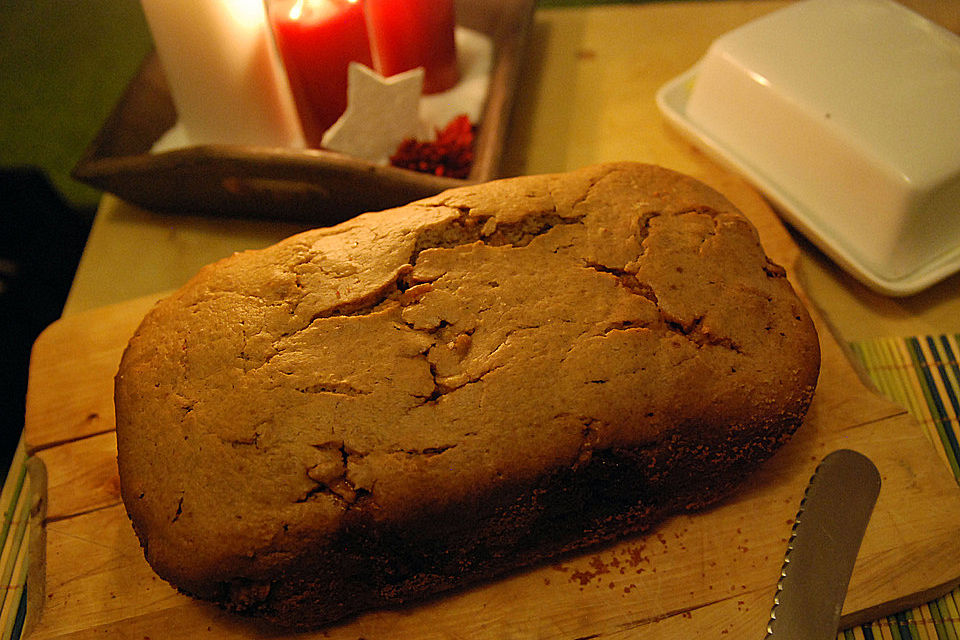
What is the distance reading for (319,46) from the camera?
4.91 ft

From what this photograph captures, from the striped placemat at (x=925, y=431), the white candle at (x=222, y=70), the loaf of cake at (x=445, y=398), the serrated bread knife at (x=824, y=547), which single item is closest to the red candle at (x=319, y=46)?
the white candle at (x=222, y=70)

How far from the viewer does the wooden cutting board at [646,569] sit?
971mm

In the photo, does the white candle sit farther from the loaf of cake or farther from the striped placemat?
the striped placemat

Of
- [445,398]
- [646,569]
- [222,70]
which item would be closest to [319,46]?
[222,70]

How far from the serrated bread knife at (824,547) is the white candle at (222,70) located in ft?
4.34

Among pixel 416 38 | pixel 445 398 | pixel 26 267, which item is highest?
pixel 416 38

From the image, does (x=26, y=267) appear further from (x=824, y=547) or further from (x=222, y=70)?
(x=824, y=547)

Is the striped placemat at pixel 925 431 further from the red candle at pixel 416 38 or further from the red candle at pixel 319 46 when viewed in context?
the red candle at pixel 416 38

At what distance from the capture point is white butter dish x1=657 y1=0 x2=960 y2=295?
4.14ft

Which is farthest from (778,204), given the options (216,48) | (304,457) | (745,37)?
(216,48)

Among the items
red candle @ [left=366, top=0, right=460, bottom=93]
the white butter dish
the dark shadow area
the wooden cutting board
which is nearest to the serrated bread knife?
the wooden cutting board

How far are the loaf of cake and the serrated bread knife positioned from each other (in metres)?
0.11

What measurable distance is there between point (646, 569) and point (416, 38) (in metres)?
1.26

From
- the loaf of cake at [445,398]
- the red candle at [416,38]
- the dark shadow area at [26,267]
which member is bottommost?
the dark shadow area at [26,267]
